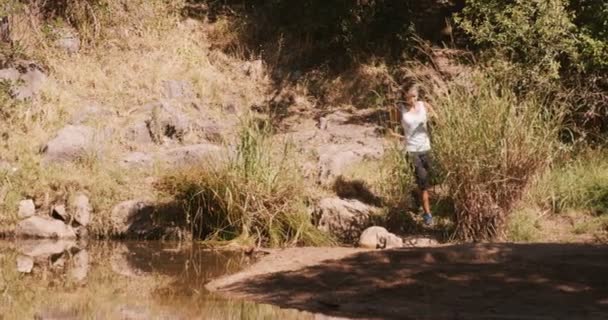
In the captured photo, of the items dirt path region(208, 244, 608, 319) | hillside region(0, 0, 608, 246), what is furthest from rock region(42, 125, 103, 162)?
dirt path region(208, 244, 608, 319)

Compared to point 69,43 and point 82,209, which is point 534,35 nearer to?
point 82,209

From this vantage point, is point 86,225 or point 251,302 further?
point 86,225

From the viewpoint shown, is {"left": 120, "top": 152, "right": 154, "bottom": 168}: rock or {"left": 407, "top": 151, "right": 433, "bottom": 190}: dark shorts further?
{"left": 120, "top": 152, "right": 154, "bottom": 168}: rock

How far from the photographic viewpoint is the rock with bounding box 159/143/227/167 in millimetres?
14012

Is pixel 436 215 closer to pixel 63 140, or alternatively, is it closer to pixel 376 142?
pixel 376 142

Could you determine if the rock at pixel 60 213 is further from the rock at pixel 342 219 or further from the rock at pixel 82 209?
the rock at pixel 342 219

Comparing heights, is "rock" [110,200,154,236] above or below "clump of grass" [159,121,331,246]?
below

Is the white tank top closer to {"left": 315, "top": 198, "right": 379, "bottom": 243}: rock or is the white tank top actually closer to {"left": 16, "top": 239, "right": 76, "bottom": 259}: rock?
{"left": 315, "top": 198, "right": 379, "bottom": 243}: rock

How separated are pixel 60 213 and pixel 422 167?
4.73 m

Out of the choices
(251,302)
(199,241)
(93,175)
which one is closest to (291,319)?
(251,302)

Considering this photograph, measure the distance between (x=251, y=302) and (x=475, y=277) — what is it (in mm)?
2016

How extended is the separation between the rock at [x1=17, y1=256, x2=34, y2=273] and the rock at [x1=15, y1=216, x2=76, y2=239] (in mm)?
1270

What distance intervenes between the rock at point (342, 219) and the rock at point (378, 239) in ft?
2.05

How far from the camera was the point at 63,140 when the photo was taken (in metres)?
14.5
